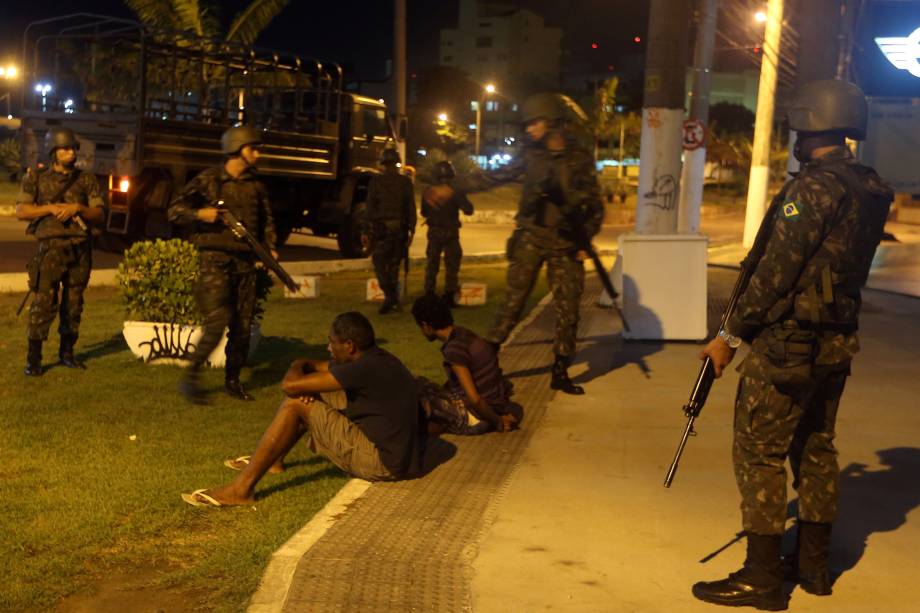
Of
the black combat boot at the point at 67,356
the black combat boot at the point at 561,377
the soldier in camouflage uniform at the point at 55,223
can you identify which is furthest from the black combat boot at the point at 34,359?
the black combat boot at the point at 561,377

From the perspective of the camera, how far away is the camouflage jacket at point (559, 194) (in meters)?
8.02

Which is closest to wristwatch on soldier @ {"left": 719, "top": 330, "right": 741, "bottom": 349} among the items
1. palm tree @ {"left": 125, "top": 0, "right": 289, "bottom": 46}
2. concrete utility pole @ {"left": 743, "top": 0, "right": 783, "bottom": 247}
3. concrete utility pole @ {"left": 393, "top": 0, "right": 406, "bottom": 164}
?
concrete utility pole @ {"left": 393, "top": 0, "right": 406, "bottom": 164}

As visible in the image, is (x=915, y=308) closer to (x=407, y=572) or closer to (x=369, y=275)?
(x=369, y=275)

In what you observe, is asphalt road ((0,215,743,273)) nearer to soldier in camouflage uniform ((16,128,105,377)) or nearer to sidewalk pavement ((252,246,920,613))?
soldier in camouflage uniform ((16,128,105,377))

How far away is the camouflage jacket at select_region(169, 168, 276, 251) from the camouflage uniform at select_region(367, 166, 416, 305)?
4.58 m

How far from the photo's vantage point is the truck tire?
19609 millimetres

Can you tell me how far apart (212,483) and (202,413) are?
1682 millimetres

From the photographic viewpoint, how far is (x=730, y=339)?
14.6 ft

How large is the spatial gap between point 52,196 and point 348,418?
377cm

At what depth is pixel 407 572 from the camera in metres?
4.66

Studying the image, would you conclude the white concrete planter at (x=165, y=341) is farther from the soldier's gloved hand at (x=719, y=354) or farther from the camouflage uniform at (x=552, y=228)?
the soldier's gloved hand at (x=719, y=354)

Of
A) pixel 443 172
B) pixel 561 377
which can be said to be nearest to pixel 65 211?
pixel 561 377

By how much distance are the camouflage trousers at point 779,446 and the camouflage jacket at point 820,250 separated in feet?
0.70

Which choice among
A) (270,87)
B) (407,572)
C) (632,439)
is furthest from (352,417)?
(270,87)
